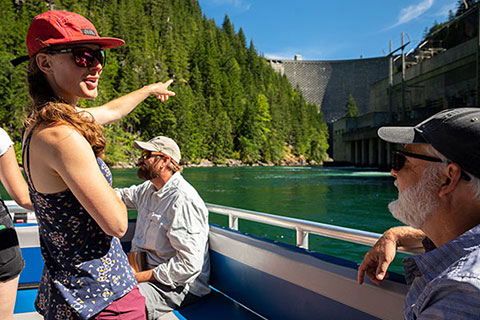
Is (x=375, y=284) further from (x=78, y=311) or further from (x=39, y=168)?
(x=39, y=168)

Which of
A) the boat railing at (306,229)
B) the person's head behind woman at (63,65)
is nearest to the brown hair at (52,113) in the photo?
the person's head behind woman at (63,65)

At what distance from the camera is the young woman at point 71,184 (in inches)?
38.1

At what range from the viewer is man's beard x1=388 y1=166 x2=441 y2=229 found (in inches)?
39.6

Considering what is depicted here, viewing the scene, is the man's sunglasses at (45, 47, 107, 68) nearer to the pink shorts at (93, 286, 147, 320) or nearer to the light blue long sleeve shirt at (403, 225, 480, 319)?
the pink shorts at (93, 286, 147, 320)

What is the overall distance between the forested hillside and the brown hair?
133ft

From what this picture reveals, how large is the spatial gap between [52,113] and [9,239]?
725mm

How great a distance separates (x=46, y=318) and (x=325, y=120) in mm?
104926

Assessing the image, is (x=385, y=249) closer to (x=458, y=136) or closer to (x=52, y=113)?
(x=458, y=136)

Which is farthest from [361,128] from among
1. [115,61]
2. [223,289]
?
[223,289]

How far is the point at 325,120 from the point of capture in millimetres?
102562

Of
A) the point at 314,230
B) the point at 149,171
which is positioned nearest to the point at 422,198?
the point at 314,230

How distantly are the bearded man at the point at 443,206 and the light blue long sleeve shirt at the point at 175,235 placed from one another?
1.50 metres

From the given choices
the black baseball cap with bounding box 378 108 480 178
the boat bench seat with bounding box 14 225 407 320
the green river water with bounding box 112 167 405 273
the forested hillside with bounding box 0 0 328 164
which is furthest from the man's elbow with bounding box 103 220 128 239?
the forested hillside with bounding box 0 0 328 164

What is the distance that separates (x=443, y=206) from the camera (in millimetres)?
979
